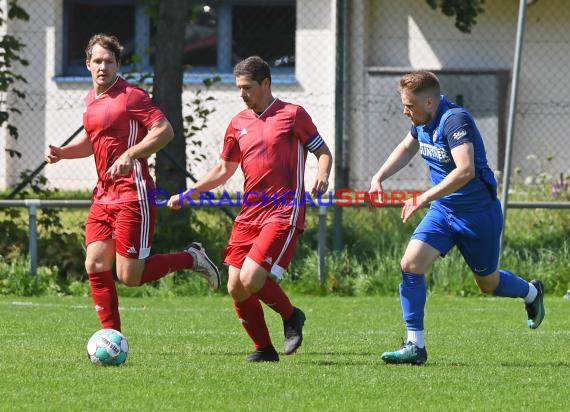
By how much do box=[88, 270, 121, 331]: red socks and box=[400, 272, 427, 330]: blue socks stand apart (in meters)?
1.80

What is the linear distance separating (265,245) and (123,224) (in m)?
0.97

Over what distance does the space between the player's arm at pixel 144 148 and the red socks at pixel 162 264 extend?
90cm

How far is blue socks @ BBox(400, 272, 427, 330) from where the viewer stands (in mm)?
7984

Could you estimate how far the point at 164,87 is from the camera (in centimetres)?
1416

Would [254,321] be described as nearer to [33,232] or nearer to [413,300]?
[413,300]

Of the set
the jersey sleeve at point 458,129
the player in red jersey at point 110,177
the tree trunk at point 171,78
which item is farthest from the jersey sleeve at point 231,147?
the tree trunk at point 171,78

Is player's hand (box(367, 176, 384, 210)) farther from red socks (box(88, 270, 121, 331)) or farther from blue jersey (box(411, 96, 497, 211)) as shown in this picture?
red socks (box(88, 270, 121, 331))

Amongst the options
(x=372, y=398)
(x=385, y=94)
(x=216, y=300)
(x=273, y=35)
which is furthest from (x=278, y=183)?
(x=273, y=35)

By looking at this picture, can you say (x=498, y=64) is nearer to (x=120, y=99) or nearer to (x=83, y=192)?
(x=83, y=192)

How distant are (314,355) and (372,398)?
1.97 m

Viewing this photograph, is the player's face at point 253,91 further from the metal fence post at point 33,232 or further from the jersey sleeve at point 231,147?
the metal fence post at point 33,232

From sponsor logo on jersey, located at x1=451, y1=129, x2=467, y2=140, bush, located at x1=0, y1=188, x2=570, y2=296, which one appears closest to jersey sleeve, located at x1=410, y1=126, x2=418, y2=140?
sponsor logo on jersey, located at x1=451, y1=129, x2=467, y2=140

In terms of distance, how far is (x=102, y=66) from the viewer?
8.24 meters

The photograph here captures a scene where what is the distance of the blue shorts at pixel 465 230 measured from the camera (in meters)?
8.09
